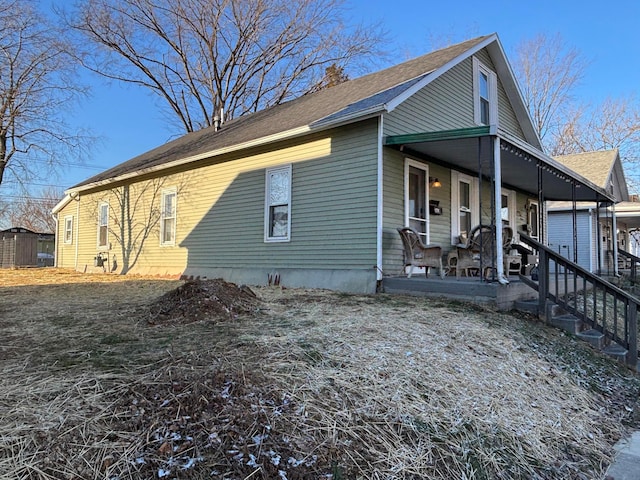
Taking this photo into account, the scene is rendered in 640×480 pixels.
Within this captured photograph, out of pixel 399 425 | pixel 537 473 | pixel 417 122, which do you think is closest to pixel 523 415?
pixel 537 473

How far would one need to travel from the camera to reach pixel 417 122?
27.1 ft

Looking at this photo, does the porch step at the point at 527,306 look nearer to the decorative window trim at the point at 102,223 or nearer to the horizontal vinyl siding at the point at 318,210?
the horizontal vinyl siding at the point at 318,210

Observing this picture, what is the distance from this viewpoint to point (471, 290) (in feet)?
19.1

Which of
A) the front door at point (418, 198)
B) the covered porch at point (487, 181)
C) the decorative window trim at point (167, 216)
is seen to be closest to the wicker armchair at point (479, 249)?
the covered porch at point (487, 181)

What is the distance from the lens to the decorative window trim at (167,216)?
1116 centimetres

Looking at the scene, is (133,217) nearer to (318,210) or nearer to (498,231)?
(318,210)

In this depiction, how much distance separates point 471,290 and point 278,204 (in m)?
4.26

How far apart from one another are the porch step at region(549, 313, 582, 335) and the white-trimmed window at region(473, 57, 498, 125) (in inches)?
236

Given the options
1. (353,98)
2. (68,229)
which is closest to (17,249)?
(68,229)

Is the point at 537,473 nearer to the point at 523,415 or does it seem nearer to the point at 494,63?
the point at 523,415

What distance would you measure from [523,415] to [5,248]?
23.9 metres

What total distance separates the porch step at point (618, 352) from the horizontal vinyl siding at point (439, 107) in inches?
176

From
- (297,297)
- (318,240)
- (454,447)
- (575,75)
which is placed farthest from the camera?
(575,75)

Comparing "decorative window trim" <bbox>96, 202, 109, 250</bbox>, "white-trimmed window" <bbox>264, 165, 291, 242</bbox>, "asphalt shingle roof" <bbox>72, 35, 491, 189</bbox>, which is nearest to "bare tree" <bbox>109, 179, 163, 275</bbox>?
"decorative window trim" <bbox>96, 202, 109, 250</bbox>
